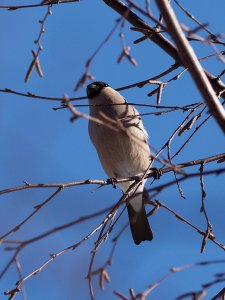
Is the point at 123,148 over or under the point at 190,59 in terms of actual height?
over

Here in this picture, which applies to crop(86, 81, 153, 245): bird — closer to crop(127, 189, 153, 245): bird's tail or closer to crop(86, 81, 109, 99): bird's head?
crop(127, 189, 153, 245): bird's tail

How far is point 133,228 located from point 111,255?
2429mm

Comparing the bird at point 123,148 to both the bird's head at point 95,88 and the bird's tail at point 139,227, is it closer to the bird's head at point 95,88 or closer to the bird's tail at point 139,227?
the bird's tail at point 139,227

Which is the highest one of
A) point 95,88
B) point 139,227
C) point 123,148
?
point 95,88

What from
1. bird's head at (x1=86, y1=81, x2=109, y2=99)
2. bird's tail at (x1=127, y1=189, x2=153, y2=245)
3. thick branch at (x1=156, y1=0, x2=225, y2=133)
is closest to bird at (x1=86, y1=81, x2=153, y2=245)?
bird's tail at (x1=127, y1=189, x2=153, y2=245)

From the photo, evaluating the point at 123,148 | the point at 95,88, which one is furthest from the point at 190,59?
the point at 95,88

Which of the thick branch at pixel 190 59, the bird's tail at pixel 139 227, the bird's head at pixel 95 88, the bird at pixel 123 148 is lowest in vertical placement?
the thick branch at pixel 190 59

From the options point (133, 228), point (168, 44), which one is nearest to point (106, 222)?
point (168, 44)

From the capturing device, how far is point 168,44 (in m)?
2.41

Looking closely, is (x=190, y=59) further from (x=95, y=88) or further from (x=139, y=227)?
(x=95, y=88)

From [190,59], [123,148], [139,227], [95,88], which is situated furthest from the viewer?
[95,88]

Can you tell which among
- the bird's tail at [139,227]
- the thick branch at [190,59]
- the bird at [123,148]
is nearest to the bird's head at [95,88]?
the bird at [123,148]

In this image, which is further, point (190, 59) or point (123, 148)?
point (123, 148)

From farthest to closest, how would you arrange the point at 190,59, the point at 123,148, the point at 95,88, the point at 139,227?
1. the point at 95,88
2. the point at 139,227
3. the point at 123,148
4. the point at 190,59
